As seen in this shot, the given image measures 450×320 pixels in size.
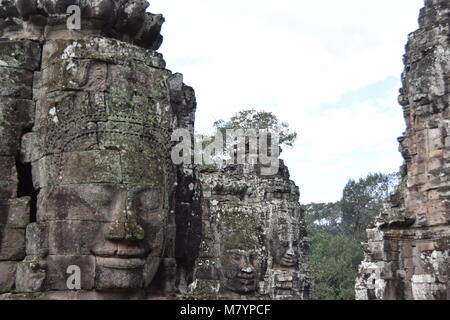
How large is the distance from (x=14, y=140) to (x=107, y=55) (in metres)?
1.04

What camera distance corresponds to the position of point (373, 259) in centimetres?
1286

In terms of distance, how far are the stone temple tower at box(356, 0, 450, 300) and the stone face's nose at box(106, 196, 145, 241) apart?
7.95 metres

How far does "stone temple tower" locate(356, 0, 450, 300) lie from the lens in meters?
11.5

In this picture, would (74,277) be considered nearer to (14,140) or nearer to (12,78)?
(14,140)

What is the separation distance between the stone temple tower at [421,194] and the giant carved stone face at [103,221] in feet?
25.7

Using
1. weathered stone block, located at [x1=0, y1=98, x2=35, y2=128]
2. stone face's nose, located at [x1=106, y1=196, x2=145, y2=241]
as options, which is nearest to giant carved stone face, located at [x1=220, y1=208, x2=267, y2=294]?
stone face's nose, located at [x1=106, y1=196, x2=145, y2=241]

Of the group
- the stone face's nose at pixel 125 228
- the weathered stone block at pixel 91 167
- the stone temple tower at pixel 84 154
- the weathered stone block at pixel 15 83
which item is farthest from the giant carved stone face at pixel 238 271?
the weathered stone block at pixel 15 83

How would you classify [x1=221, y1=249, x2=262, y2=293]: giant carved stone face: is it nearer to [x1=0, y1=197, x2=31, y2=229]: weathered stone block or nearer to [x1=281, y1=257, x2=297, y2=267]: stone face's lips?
[x1=0, y1=197, x2=31, y2=229]: weathered stone block

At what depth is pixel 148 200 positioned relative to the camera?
16.1 ft

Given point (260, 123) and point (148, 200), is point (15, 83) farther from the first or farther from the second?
point (260, 123)

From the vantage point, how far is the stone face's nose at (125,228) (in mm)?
4613

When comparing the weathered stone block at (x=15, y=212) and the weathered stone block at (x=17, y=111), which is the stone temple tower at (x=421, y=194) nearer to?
the weathered stone block at (x=15, y=212)
